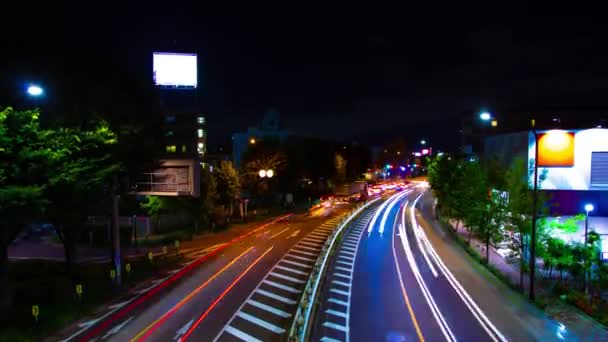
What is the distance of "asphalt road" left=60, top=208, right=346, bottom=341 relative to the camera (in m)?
15.6

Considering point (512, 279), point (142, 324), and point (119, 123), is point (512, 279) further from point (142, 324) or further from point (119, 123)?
point (119, 123)

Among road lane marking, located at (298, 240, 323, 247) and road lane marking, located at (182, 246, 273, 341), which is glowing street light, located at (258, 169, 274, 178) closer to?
road lane marking, located at (298, 240, 323, 247)

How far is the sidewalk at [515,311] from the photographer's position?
612 inches

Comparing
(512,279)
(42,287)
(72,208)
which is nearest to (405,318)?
(512,279)

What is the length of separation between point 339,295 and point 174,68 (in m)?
27.1

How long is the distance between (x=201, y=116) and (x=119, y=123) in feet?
223

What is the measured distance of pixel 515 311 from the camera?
17.8 meters

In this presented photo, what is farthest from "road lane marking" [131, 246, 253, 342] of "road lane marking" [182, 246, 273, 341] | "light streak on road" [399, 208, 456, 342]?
"light streak on road" [399, 208, 456, 342]

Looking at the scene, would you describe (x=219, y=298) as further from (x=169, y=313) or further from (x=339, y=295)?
(x=339, y=295)

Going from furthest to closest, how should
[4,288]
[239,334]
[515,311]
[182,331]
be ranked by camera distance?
[515,311] < [4,288] < [182,331] < [239,334]

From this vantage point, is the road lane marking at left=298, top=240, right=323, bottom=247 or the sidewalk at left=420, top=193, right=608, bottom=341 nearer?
the sidewalk at left=420, top=193, right=608, bottom=341

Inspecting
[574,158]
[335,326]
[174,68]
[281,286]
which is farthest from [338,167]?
[335,326]

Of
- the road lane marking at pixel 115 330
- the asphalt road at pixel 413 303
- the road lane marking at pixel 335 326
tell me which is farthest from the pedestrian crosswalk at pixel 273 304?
the road lane marking at pixel 115 330

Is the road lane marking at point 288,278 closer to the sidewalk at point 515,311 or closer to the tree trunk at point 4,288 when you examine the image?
the sidewalk at point 515,311
